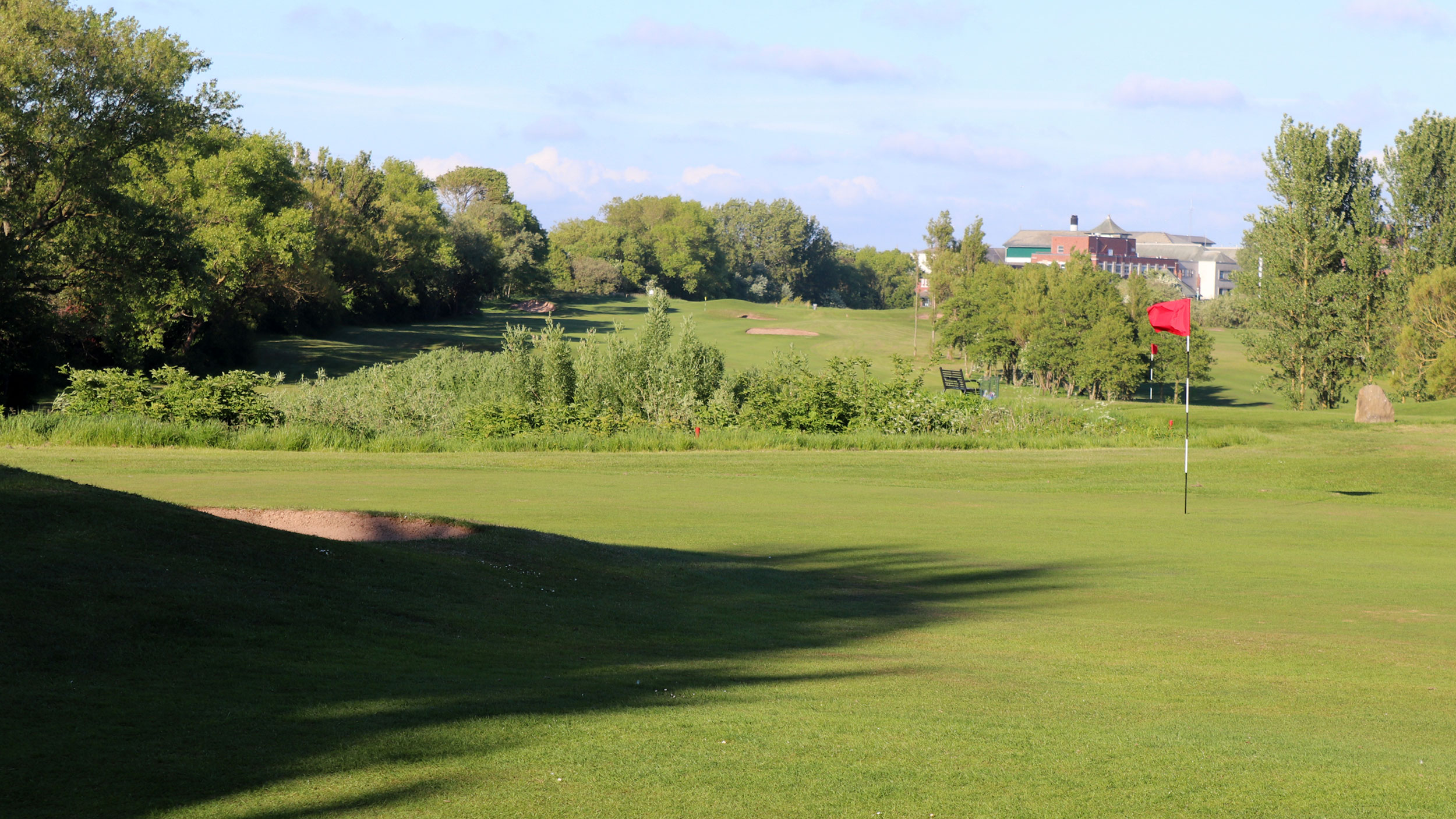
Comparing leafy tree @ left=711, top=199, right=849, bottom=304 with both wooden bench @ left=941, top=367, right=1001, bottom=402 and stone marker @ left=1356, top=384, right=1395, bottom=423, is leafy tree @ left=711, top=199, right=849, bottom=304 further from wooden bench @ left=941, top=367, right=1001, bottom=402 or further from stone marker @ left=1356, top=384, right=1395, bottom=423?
stone marker @ left=1356, top=384, right=1395, bottom=423

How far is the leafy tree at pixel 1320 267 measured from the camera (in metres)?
49.5

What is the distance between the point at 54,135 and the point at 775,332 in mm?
59875

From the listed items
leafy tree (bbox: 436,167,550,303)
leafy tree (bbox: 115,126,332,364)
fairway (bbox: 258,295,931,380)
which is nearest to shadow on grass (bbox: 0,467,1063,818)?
leafy tree (bbox: 115,126,332,364)

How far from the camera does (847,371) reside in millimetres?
33219

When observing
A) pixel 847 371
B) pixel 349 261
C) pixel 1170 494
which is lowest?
pixel 1170 494

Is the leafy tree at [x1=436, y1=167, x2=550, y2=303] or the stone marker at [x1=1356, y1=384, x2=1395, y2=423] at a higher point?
the leafy tree at [x1=436, y1=167, x2=550, y2=303]

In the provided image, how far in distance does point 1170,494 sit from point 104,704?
61.4 feet

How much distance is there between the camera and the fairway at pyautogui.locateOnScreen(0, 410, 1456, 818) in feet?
14.6

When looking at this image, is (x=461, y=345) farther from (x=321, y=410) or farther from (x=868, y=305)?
(x=868, y=305)

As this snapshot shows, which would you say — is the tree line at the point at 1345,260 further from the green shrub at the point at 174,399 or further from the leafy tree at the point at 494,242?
the leafy tree at the point at 494,242

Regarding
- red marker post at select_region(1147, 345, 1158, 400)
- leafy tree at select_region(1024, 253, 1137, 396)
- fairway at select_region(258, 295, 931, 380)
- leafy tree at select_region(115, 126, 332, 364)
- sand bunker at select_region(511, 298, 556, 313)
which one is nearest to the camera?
leafy tree at select_region(115, 126, 332, 364)

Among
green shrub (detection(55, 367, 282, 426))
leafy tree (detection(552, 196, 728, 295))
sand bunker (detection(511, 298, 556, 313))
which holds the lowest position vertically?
green shrub (detection(55, 367, 282, 426))

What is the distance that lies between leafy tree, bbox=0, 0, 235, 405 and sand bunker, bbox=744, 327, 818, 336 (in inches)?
2151

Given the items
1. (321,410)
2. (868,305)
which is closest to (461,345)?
(321,410)
